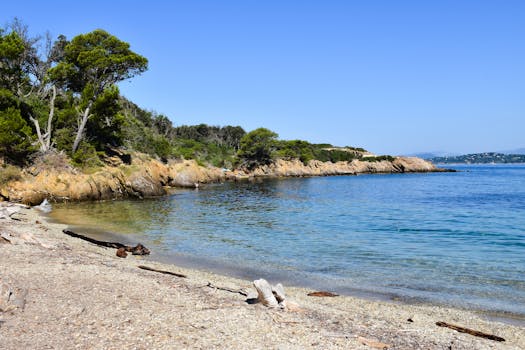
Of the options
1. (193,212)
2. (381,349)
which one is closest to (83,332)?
(381,349)

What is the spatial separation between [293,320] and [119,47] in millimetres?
43716

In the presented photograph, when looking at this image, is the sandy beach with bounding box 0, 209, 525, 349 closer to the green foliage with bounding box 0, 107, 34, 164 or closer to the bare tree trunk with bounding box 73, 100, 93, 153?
the green foliage with bounding box 0, 107, 34, 164

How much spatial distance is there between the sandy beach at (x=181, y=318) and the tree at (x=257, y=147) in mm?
89709

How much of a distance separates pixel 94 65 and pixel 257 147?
196 feet

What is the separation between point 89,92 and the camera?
43.1 m

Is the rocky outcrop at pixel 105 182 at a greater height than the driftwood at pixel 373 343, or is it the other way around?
the rocky outcrop at pixel 105 182

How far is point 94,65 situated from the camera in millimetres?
43531

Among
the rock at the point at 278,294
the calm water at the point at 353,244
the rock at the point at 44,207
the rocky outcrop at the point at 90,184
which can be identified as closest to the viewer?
the rock at the point at 278,294

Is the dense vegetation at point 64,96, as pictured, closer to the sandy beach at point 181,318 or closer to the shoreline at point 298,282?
the shoreline at point 298,282

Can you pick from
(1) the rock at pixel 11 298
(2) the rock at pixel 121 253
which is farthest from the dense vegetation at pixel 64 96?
Answer: (1) the rock at pixel 11 298

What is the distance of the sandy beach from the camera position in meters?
6.84

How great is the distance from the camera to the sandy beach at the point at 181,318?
6836mm

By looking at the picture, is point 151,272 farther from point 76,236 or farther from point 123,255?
point 76,236

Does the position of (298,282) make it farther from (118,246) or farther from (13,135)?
(13,135)
